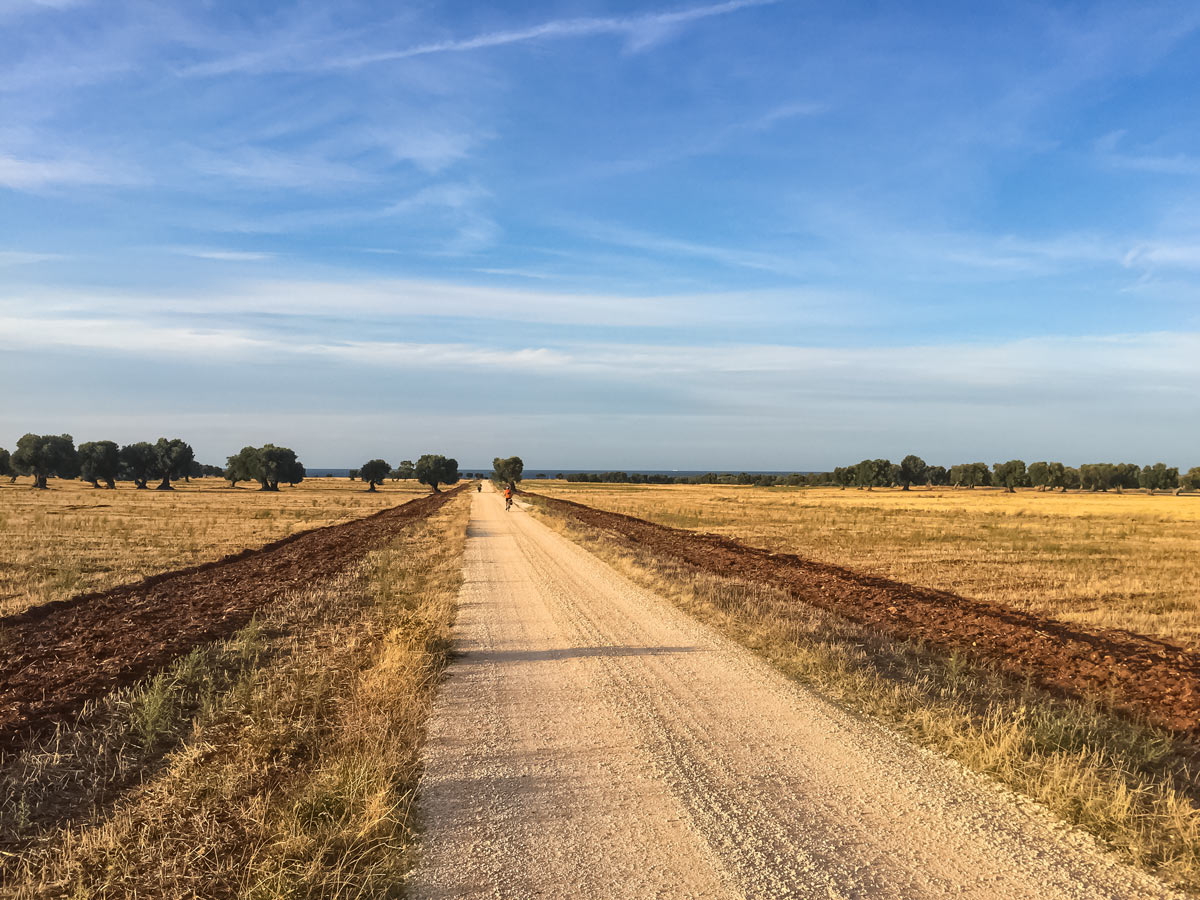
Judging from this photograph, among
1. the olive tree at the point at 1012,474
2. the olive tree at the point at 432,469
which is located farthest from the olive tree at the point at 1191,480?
the olive tree at the point at 432,469

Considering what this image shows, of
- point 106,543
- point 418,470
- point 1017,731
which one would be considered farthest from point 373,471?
point 1017,731

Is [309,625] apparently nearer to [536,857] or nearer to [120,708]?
[120,708]

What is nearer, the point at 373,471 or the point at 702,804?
the point at 702,804

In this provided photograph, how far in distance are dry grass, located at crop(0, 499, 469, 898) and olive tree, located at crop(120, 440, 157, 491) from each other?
417ft

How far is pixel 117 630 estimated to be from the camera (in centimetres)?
1298

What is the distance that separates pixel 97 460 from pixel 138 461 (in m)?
8.66

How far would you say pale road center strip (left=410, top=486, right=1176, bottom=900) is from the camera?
14.6 feet

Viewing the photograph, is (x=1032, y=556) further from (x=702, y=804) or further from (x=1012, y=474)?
(x=1012, y=474)

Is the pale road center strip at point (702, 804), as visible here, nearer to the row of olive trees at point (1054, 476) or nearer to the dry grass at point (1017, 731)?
the dry grass at point (1017, 731)

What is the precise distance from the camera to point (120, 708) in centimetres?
835

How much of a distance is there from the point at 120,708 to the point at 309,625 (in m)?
4.85

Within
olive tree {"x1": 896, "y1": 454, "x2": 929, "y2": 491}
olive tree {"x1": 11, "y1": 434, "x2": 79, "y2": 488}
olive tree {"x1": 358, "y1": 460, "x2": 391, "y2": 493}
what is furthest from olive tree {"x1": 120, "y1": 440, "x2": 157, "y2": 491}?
olive tree {"x1": 896, "y1": 454, "x2": 929, "y2": 491}

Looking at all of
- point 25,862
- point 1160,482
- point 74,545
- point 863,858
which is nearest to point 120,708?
point 25,862

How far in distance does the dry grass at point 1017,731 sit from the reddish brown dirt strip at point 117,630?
9005 mm
